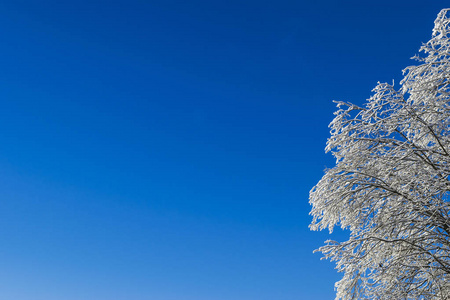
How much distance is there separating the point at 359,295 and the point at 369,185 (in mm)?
2485

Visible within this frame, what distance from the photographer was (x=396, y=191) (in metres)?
8.28

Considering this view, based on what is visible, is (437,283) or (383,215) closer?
(437,283)

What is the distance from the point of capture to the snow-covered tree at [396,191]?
25.8 feet

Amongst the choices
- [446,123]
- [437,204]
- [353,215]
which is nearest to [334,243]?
[353,215]

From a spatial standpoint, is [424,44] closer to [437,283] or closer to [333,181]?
[333,181]

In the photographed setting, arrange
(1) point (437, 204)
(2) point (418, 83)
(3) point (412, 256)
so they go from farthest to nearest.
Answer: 1. (2) point (418, 83)
2. (3) point (412, 256)
3. (1) point (437, 204)

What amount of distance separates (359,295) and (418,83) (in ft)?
15.2

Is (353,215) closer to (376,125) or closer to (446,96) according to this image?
(376,125)

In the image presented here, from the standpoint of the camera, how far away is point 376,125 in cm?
845

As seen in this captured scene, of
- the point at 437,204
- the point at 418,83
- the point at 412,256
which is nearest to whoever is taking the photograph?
the point at 437,204

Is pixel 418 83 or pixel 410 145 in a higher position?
pixel 418 83

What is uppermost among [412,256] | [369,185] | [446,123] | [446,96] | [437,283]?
[446,96]

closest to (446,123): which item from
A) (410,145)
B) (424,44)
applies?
(410,145)

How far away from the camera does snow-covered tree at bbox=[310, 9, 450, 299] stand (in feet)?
25.8
